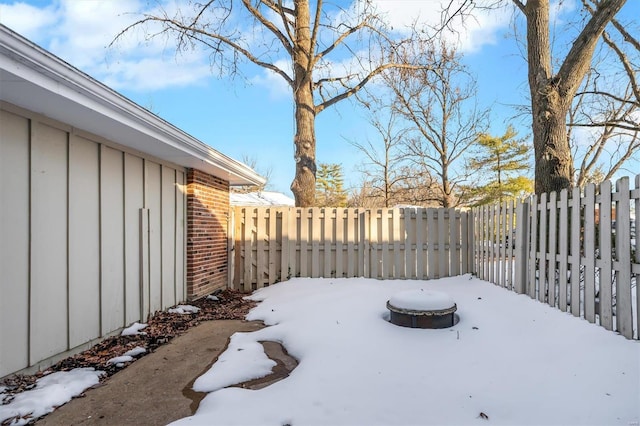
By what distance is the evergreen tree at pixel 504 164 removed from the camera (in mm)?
19062

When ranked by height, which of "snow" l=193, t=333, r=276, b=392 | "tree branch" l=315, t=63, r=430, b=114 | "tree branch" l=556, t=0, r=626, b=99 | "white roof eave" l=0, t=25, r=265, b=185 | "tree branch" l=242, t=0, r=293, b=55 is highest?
"tree branch" l=242, t=0, r=293, b=55

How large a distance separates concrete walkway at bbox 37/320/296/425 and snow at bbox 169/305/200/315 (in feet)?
4.28

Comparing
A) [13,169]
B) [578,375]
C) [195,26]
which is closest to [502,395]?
[578,375]

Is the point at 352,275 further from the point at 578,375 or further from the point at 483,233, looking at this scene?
the point at 578,375

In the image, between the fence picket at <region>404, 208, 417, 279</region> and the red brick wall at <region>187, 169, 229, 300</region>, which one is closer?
the red brick wall at <region>187, 169, 229, 300</region>

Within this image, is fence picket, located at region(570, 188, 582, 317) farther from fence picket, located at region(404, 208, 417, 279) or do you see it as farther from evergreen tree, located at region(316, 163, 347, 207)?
evergreen tree, located at region(316, 163, 347, 207)

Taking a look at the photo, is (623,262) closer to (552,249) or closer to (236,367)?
(552,249)

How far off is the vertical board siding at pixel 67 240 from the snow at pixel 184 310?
1.20 feet

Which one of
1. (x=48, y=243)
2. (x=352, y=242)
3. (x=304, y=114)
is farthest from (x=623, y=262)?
(x=304, y=114)

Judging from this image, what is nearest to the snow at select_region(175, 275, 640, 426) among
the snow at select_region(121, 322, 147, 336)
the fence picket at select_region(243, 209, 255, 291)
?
the snow at select_region(121, 322, 147, 336)

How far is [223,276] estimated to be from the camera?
6.90 meters

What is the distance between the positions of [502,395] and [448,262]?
439 cm

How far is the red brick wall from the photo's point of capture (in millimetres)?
5836

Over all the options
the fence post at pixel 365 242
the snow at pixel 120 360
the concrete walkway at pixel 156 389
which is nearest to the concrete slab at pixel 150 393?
the concrete walkway at pixel 156 389
